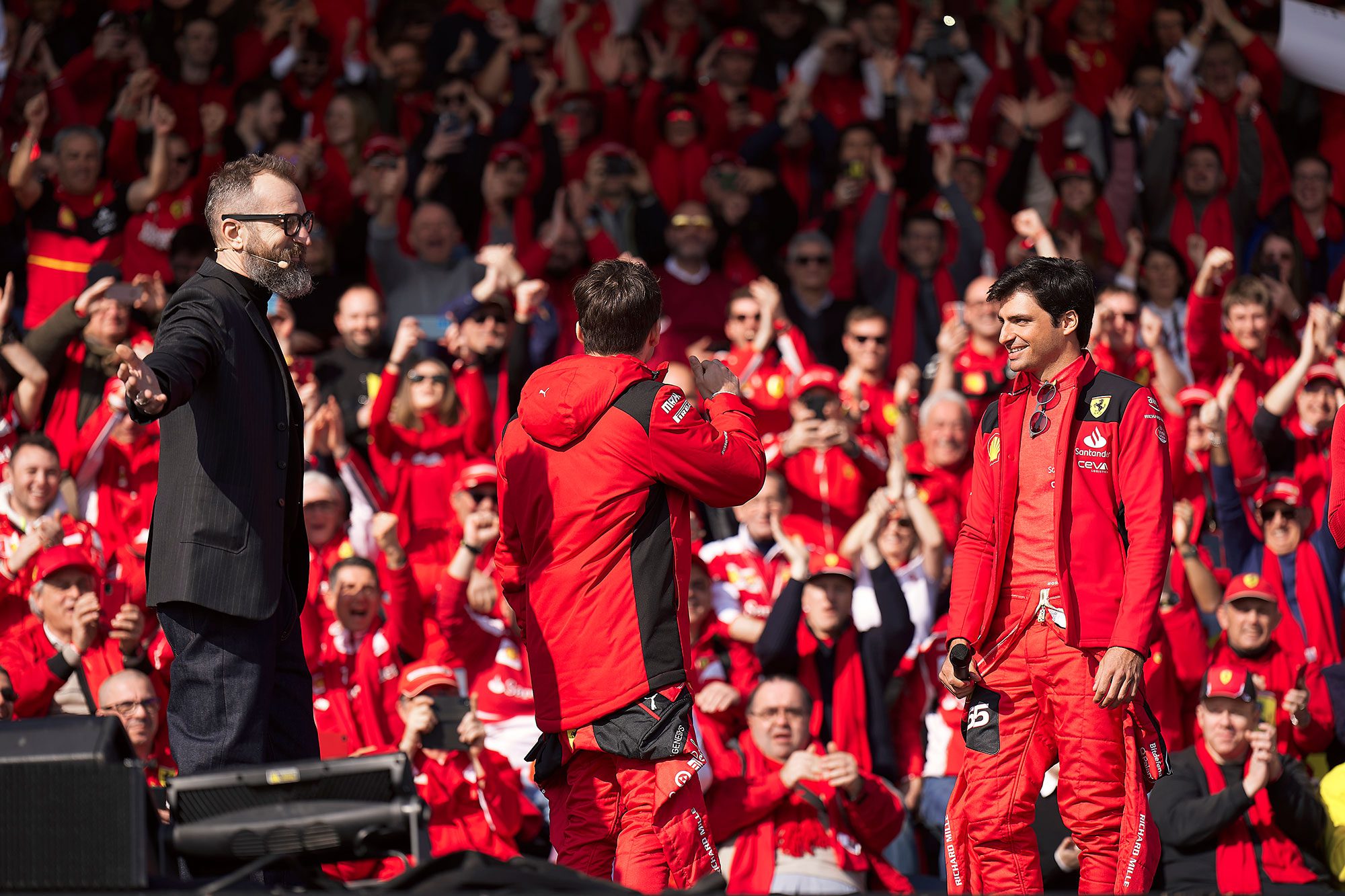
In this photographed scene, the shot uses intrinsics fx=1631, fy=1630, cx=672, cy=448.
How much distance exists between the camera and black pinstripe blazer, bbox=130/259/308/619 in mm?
3975

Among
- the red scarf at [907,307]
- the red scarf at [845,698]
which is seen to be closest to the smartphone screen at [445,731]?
the red scarf at [845,698]

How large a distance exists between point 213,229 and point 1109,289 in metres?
6.06

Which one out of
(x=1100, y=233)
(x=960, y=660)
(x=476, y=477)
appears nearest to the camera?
(x=960, y=660)

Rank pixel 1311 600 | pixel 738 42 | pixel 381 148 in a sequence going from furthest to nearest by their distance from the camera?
pixel 738 42, pixel 381 148, pixel 1311 600

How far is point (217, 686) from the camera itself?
13.0ft

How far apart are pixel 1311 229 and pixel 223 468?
28.5 feet

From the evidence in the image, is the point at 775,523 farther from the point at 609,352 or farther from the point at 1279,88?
the point at 1279,88

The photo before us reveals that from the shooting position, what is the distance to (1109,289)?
29.9ft

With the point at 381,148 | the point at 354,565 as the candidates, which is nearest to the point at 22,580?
the point at 354,565

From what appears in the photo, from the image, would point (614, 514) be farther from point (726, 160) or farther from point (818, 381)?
point (726, 160)

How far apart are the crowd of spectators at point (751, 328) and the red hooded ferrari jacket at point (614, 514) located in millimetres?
1323

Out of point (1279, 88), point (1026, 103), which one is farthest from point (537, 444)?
point (1279, 88)

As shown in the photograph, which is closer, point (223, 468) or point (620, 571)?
point (223, 468)

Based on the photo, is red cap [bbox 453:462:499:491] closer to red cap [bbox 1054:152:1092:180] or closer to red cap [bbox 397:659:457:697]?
red cap [bbox 397:659:457:697]
